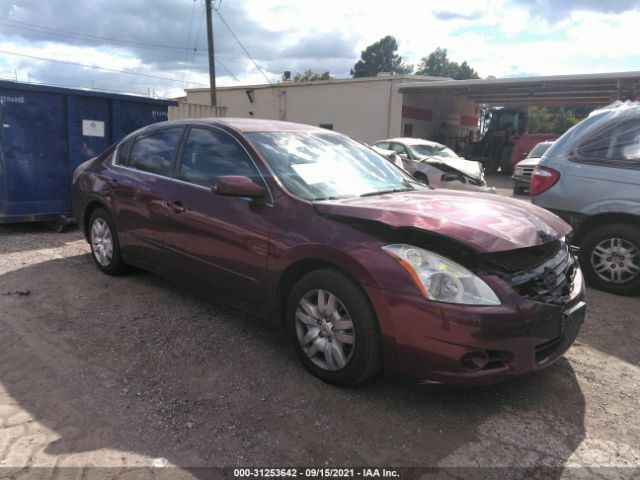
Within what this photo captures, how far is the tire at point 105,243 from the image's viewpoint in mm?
4875

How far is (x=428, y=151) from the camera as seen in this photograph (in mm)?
12750

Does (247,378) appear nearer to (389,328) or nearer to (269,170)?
(389,328)

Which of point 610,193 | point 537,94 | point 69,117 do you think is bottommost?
point 610,193

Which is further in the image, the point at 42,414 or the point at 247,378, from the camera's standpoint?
the point at 247,378

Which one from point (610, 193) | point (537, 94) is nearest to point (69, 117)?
point (610, 193)

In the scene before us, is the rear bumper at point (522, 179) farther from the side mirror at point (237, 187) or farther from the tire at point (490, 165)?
the side mirror at point (237, 187)

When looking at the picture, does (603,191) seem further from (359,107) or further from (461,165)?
(359,107)

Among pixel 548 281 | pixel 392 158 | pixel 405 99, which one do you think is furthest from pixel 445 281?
pixel 405 99

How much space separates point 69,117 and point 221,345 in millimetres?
5131

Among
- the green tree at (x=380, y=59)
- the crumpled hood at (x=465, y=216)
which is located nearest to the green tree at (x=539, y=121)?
the green tree at (x=380, y=59)

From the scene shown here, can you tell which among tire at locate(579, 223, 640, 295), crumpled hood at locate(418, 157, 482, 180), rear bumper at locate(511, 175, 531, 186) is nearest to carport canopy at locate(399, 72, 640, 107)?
rear bumper at locate(511, 175, 531, 186)

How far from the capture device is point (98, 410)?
2762mm

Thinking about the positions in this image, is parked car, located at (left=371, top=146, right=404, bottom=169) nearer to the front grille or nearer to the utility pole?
the front grille

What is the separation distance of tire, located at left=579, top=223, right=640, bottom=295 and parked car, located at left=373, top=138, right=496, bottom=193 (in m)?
5.89
